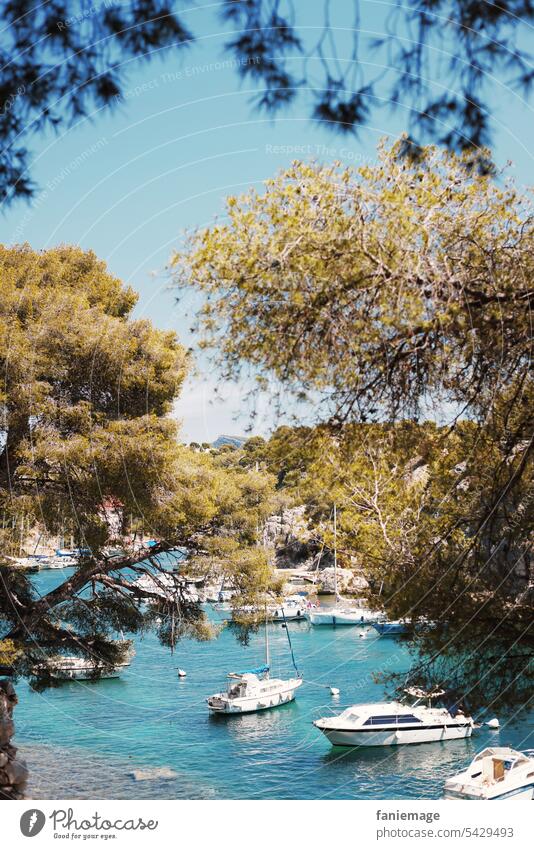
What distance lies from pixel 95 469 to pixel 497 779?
19.1 ft

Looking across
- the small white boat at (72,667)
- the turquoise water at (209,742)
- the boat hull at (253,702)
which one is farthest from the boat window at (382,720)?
the small white boat at (72,667)

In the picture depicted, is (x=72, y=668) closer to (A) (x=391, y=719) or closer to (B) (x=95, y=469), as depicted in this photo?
(B) (x=95, y=469)

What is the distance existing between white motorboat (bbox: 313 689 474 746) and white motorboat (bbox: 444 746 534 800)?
2575mm

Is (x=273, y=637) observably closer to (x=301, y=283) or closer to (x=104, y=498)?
(x=104, y=498)

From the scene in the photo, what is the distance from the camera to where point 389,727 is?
1264 cm

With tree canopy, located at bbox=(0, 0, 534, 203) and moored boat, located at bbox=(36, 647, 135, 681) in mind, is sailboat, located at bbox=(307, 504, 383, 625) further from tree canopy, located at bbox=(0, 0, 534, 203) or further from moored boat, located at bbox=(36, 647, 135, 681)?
tree canopy, located at bbox=(0, 0, 534, 203)

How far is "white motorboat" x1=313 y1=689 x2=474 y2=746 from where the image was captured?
12.3m

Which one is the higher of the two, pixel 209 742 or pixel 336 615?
pixel 336 615

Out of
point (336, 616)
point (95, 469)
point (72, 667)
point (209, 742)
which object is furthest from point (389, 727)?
point (95, 469)

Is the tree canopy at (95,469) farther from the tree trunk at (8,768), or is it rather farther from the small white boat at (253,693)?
the small white boat at (253,693)

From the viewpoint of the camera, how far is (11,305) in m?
6.18

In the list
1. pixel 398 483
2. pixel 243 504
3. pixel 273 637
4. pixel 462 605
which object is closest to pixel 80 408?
pixel 243 504
